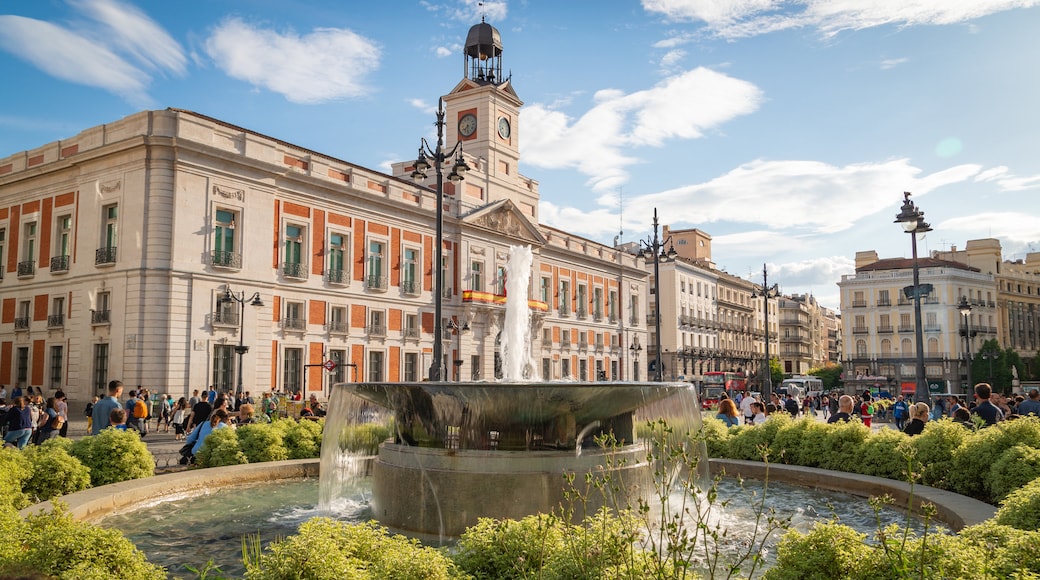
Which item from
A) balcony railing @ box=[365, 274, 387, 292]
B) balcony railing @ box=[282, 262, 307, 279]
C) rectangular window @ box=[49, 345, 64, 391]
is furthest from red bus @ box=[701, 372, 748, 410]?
rectangular window @ box=[49, 345, 64, 391]

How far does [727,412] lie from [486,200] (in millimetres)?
31001

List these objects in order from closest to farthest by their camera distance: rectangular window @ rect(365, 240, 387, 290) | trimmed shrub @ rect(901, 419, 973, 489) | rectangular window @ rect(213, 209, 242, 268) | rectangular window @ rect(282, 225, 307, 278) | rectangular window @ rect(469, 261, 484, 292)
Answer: trimmed shrub @ rect(901, 419, 973, 489) → rectangular window @ rect(213, 209, 242, 268) → rectangular window @ rect(282, 225, 307, 278) → rectangular window @ rect(365, 240, 387, 290) → rectangular window @ rect(469, 261, 484, 292)

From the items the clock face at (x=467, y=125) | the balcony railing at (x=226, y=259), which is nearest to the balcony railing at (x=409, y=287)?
the balcony railing at (x=226, y=259)

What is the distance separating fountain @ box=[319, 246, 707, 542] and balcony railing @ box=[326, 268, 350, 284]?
2530cm

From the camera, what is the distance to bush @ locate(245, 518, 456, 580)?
141 inches

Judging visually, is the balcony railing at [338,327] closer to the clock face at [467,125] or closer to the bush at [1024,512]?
the clock face at [467,125]

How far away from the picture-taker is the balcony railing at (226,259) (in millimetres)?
26742

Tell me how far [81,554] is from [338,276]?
29279 millimetres

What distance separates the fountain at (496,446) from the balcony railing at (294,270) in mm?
23762

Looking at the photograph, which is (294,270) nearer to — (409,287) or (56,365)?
(409,287)

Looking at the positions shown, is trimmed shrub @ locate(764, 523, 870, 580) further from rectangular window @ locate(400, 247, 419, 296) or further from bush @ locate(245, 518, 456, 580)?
rectangular window @ locate(400, 247, 419, 296)

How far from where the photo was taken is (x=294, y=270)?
3012 centimetres

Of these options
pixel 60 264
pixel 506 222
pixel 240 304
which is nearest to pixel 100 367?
pixel 60 264

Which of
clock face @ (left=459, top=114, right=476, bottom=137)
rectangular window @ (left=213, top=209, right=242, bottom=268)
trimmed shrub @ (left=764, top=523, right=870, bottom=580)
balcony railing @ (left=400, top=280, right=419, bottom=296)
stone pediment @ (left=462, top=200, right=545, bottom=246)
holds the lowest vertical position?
trimmed shrub @ (left=764, top=523, right=870, bottom=580)
